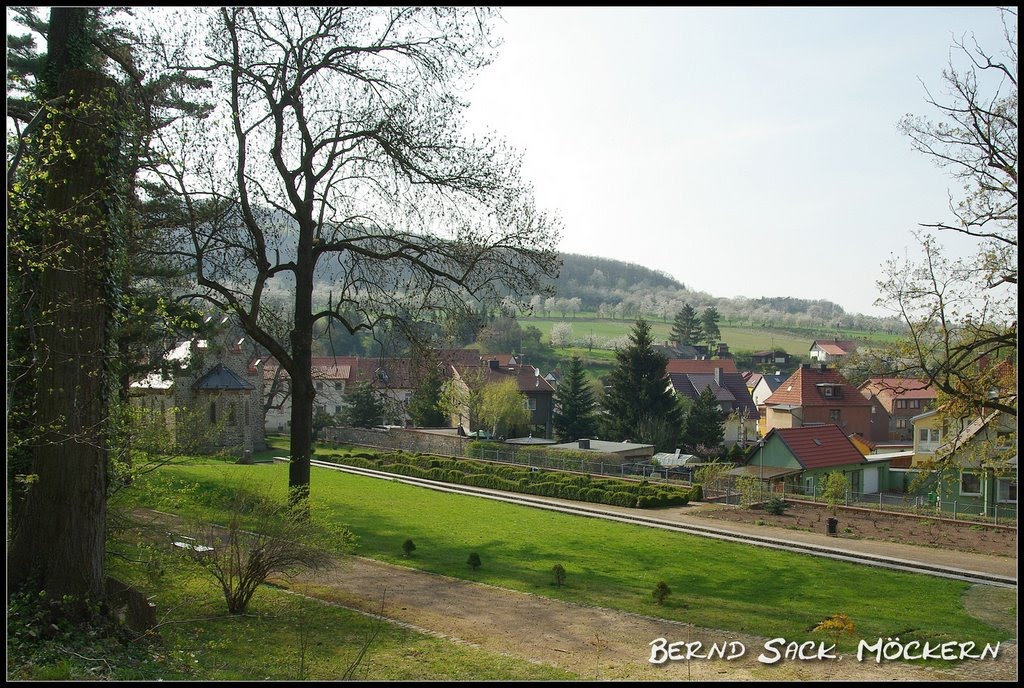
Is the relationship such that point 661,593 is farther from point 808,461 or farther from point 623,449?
point 623,449

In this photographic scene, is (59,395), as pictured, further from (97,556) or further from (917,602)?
(917,602)

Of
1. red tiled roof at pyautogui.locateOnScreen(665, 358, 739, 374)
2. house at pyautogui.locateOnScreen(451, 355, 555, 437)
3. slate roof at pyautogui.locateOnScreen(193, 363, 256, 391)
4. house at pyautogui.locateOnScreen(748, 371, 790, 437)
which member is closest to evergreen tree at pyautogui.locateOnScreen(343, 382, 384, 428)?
house at pyautogui.locateOnScreen(451, 355, 555, 437)

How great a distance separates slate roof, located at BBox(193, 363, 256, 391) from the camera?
4147 centimetres

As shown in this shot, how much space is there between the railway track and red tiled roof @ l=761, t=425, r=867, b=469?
11.5 meters

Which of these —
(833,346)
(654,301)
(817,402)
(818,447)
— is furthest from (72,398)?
(654,301)

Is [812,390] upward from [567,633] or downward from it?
upward

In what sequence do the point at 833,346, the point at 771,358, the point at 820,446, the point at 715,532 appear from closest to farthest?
the point at 715,532 → the point at 820,446 → the point at 833,346 → the point at 771,358

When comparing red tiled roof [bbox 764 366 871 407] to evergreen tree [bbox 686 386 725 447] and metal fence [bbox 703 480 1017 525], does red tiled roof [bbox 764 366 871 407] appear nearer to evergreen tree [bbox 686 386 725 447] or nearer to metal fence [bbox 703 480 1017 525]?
evergreen tree [bbox 686 386 725 447]

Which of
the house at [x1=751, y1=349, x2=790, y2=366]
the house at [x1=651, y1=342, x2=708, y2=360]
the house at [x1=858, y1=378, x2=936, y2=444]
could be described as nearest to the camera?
the house at [x1=858, y1=378, x2=936, y2=444]

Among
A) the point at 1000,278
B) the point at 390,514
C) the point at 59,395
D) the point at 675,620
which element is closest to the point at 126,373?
the point at 59,395

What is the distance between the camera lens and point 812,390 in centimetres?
4941

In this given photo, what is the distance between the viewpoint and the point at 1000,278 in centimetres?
1278

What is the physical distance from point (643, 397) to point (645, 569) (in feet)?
91.7

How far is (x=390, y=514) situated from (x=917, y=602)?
48.5ft
